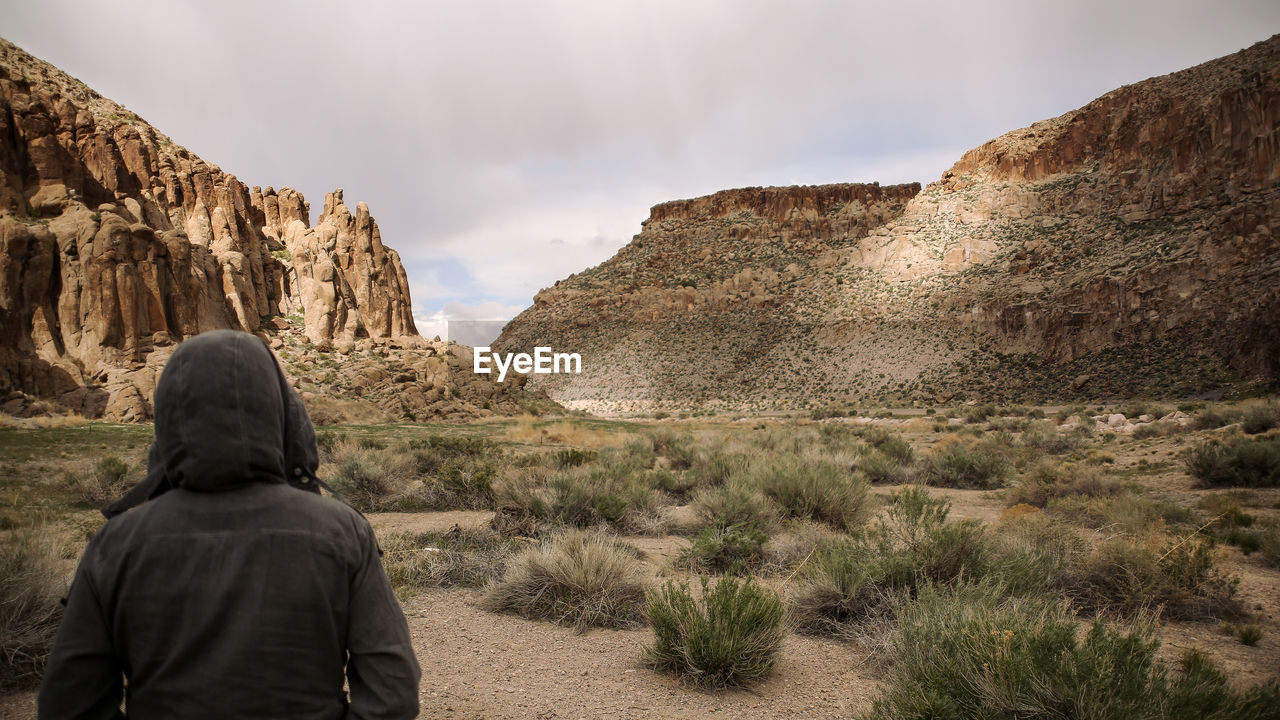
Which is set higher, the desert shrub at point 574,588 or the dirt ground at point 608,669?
the desert shrub at point 574,588

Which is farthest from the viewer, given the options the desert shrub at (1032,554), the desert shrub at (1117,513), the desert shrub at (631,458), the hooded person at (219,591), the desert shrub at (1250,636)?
the desert shrub at (631,458)

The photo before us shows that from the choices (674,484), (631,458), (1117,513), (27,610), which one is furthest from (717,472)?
(27,610)

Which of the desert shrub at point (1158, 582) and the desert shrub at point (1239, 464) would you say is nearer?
the desert shrub at point (1158, 582)

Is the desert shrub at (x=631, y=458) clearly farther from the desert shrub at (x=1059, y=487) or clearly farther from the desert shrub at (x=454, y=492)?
the desert shrub at (x=1059, y=487)

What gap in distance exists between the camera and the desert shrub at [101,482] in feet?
34.9

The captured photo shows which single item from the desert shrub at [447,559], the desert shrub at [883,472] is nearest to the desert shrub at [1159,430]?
the desert shrub at [883,472]

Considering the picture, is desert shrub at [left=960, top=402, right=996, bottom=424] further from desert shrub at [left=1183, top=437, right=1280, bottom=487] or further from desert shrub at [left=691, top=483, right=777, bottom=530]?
desert shrub at [left=691, top=483, right=777, bottom=530]

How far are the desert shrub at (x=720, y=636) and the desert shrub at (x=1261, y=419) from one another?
1873 cm

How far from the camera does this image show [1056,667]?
3.38m

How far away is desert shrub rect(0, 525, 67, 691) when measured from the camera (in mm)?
4434

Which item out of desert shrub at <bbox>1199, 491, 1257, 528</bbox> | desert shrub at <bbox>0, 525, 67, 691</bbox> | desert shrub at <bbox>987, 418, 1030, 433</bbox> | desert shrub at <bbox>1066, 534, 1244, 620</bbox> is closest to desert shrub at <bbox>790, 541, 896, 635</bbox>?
desert shrub at <bbox>1066, 534, 1244, 620</bbox>

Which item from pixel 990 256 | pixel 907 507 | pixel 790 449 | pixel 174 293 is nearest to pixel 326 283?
pixel 174 293

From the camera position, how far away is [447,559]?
7254 millimetres

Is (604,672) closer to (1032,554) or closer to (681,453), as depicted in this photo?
(1032,554)
